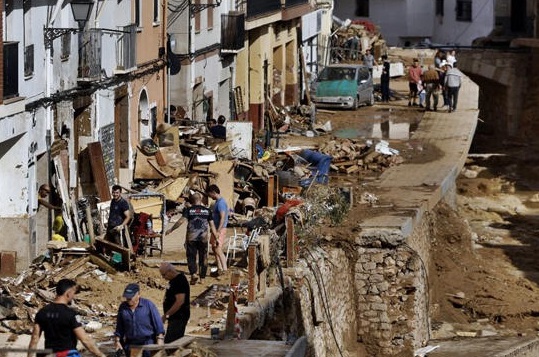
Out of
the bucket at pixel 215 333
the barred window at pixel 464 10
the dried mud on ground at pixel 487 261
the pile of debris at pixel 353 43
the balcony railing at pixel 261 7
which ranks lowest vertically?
the dried mud on ground at pixel 487 261

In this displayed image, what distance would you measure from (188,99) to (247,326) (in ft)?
54.3

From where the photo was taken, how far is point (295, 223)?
2433cm

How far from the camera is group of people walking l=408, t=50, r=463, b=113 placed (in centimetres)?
4362

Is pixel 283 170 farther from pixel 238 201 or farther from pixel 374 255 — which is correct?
pixel 374 255

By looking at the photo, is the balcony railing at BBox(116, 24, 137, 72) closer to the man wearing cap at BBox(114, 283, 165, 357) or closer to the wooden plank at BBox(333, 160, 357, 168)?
the wooden plank at BBox(333, 160, 357, 168)

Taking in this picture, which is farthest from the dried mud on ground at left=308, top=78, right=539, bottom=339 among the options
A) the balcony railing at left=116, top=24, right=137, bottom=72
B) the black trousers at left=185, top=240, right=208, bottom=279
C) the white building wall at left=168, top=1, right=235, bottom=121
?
the balcony railing at left=116, top=24, right=137, bottom=72

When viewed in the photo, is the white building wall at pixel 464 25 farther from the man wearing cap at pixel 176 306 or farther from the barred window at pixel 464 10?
the man wearing cap at pixel 176 306

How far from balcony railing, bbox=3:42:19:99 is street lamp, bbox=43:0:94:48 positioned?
1.83 metres

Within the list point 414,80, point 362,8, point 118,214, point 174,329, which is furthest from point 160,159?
point 362,8

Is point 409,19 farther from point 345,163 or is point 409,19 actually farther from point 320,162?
point 320,162

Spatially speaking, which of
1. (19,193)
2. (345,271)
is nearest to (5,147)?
(19,193)

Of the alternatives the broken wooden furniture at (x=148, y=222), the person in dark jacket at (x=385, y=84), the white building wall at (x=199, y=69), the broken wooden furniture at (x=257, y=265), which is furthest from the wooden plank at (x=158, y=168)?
the person in dark jacket at (x=385, y=84)

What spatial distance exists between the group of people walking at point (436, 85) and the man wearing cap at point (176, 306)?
91.4 ft

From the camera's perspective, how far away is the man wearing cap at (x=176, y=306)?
16.3 m
